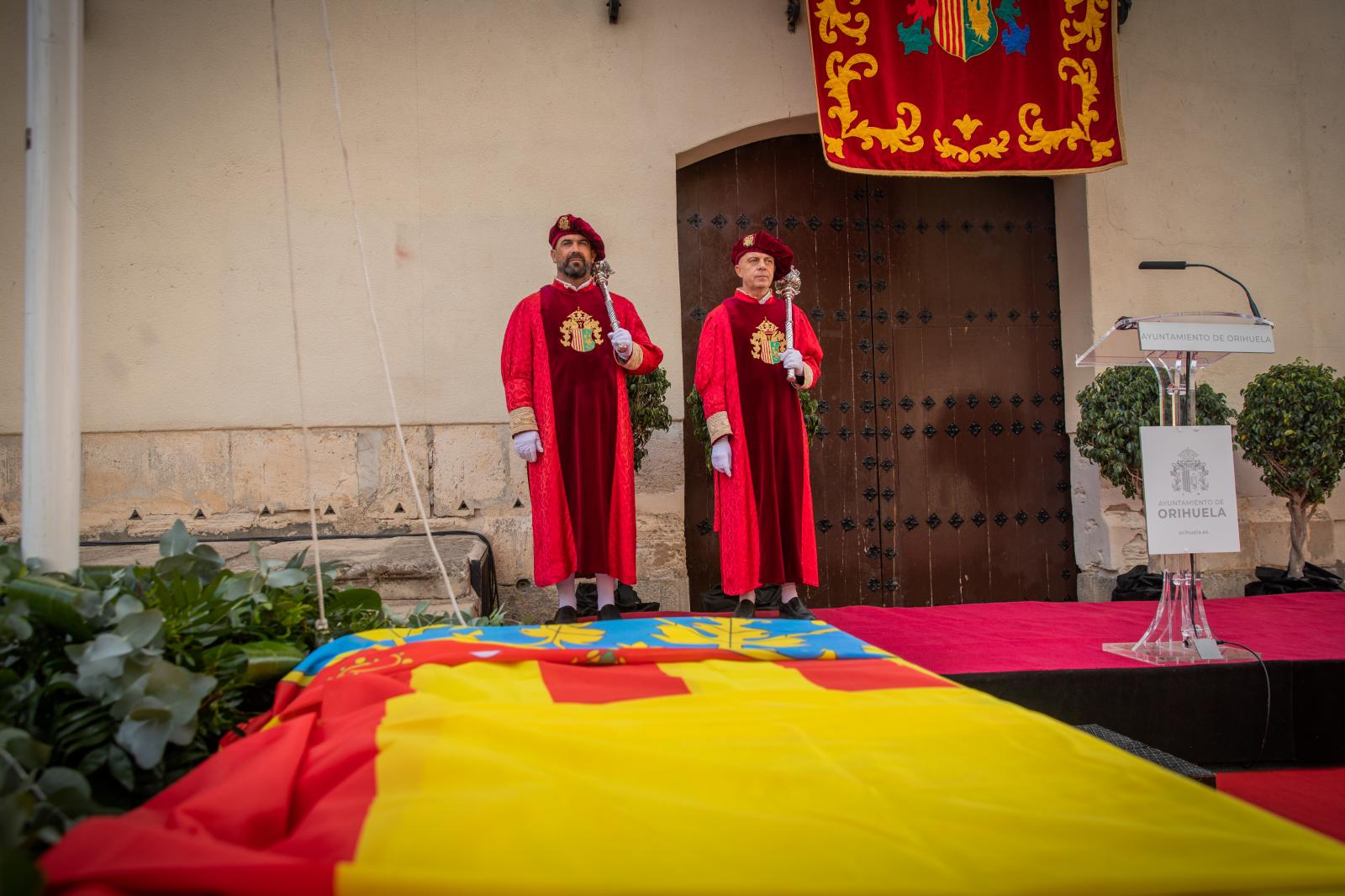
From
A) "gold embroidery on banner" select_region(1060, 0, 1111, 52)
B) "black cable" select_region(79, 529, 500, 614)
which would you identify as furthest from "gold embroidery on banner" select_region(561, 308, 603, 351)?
"gold embroidery on banner" select_region(1060, 0, 1111, 52)

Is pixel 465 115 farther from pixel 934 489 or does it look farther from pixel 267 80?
pixel 934 489

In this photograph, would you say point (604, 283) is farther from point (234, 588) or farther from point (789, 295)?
point (234, 588)

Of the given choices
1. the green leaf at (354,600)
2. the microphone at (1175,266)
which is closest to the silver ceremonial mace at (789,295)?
the green leaf at (354,600)

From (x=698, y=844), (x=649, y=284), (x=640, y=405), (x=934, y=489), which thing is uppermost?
(x=649, y=284)

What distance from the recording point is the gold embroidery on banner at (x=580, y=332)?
12.5 feet

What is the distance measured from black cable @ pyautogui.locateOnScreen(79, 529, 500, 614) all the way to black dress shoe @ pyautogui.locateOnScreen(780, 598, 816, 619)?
1.34 m

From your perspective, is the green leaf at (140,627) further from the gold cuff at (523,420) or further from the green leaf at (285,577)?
the gold cuff at (523,420)

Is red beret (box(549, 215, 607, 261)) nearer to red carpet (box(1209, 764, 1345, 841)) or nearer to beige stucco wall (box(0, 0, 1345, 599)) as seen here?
beige stucco wall (box(0, 0, 1345, 599))

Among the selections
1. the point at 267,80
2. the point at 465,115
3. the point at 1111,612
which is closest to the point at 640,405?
the point at 465,115

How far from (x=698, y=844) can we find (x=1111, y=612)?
391cm

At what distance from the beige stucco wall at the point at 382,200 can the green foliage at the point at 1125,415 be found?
2.19ft

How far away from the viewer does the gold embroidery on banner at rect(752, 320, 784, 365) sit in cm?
385

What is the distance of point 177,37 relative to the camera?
475 cm

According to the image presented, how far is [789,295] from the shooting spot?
396 centimetres
